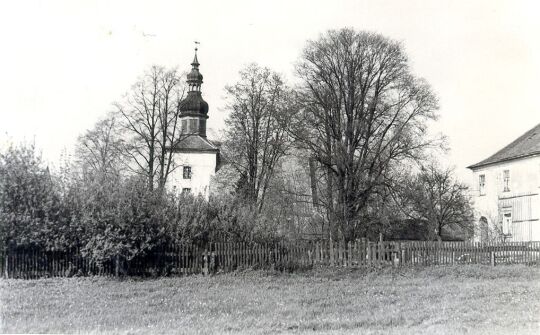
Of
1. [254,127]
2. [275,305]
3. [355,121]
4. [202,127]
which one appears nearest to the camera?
[275,305]

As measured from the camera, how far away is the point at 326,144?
33406 millimetres

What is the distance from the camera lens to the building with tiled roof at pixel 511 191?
134 ft

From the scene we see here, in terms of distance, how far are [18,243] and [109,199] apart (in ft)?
10.8

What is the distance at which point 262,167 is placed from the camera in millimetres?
42812

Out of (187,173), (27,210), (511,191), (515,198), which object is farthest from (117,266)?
(187,173)

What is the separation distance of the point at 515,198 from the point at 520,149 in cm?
357

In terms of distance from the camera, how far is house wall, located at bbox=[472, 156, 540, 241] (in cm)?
4091

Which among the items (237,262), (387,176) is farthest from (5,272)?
(387,176)

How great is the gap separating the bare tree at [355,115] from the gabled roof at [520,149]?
1270 cm

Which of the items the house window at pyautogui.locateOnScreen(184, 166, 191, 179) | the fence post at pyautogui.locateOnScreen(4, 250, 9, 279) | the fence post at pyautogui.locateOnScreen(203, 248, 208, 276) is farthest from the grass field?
the house window at pyautogui.locateOnScreen(184, 166, 191, 179)

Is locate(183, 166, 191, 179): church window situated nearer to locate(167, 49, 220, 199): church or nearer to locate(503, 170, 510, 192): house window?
locate(167, 49, 220, 199): church

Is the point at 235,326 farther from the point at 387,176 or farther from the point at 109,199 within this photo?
the point at 387,176

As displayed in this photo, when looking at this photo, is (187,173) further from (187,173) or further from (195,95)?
(195,95)

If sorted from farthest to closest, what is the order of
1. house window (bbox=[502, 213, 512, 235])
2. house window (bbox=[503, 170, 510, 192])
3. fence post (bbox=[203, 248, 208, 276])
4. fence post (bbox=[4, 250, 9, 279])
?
→ 1. house window (bbox=[503, 170, 510, 192])
2. house window (bbox=[502, 213, 512, 235])
3. fence post (bbox=[203, 248, 208, 276])
4. fence post (bbox=[4, 250, 9, 279])
